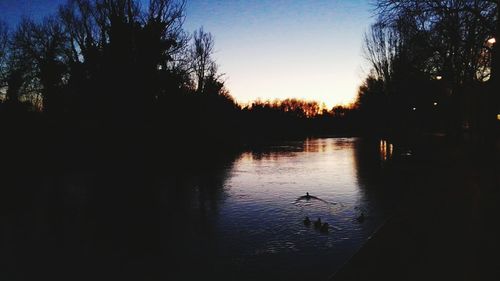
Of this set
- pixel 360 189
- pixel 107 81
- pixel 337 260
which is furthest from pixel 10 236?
pixel 107 81

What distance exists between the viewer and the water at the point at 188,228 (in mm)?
6512

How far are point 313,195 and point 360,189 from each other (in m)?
2.02

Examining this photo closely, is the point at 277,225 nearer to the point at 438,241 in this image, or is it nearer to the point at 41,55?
the point at 438,241

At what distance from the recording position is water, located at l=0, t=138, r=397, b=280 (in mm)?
6512

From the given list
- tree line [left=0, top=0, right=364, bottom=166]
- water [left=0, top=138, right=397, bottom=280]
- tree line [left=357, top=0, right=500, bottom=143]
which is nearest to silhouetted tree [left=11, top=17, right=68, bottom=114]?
tree line [left=0, top=0, right=364, bottom=166]

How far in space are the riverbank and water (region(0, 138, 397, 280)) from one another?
0.96 m

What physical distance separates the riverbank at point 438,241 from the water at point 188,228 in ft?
3.16

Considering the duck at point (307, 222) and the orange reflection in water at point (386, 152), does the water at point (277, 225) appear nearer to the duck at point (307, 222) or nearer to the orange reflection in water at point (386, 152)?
the duck at point (307, 222)

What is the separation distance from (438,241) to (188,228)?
18.3 feet

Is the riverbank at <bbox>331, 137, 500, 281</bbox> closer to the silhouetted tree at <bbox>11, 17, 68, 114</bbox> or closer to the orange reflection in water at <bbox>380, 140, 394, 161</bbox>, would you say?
the orange reflection in water at <bbox>380, 140, 394, 161</bbox>

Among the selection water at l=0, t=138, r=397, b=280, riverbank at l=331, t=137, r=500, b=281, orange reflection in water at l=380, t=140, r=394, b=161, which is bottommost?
water at l=0, t=138, r=397, b=280

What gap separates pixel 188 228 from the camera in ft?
29.5

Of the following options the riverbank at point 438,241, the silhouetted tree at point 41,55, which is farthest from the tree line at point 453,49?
the silhouetted tree at point 41,55

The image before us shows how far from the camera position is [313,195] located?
12766 mm
